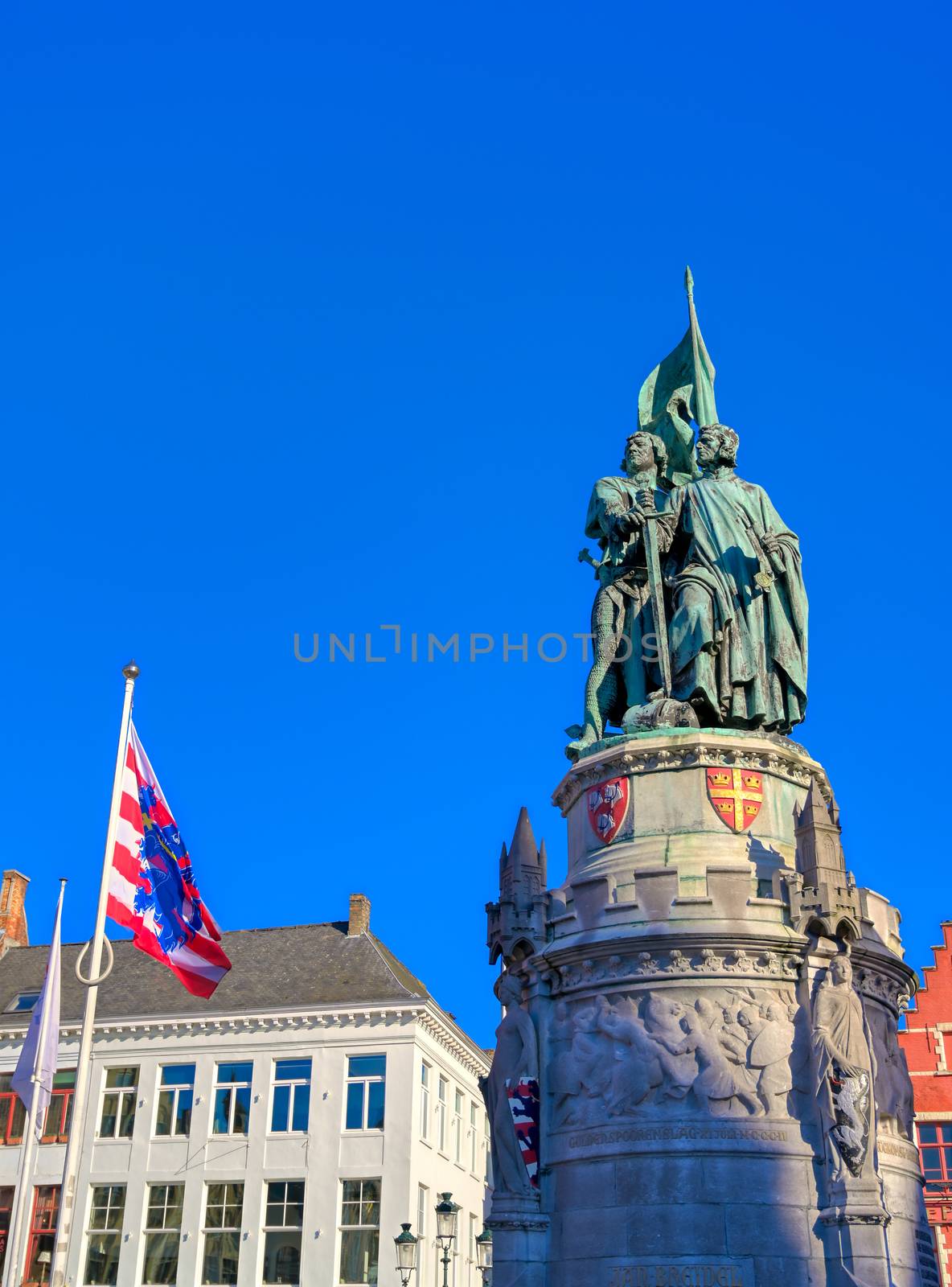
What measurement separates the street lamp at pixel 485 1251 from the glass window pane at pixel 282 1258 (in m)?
6.00

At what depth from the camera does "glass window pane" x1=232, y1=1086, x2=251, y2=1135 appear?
152 ft

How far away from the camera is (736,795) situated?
1764 centimetres

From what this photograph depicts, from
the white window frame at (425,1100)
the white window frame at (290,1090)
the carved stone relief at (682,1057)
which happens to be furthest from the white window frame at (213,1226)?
the carved stone relief at (682,1057)

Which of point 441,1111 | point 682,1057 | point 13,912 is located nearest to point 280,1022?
point 441,1111

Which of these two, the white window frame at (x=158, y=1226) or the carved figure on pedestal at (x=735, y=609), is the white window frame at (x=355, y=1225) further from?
the carved figure on pedestal at (x=735, y=609)

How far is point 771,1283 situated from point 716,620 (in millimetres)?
8784

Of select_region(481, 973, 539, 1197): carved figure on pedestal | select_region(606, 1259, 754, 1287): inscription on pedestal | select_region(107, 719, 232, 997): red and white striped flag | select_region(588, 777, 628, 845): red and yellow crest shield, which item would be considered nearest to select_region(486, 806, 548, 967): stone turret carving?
select_region(481, 973, 539, 1197): carved figure on pedestal

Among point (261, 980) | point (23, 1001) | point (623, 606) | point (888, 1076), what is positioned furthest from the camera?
point (23, 1001)

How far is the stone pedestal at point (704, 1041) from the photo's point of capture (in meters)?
14.8

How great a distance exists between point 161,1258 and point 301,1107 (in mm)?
6478

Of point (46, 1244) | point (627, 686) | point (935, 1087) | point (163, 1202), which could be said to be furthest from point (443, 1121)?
point (627, 686)

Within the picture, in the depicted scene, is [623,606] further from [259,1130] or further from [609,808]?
[259,1130]

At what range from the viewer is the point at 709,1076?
15.4 metres

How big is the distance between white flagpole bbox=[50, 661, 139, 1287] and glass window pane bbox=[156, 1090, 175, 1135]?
29413 mm
